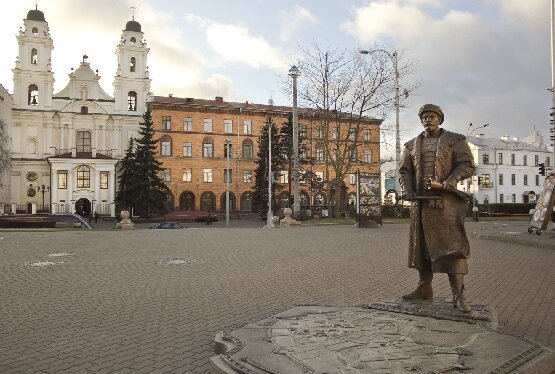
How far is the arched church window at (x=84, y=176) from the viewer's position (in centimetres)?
6562

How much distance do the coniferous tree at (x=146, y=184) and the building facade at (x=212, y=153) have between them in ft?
32.1

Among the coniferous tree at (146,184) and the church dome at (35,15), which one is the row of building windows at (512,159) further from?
the church dome at (35,15)

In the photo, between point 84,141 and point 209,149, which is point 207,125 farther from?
point 84,141

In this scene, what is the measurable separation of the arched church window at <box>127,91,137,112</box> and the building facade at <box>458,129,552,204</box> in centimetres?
5364

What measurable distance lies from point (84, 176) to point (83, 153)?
3.88 meters

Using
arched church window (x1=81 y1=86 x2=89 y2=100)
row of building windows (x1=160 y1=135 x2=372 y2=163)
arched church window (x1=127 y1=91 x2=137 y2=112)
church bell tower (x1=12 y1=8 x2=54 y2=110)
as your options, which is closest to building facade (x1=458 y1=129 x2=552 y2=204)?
row of building windows (x1=160 y1=135 x2=372 y2=163)

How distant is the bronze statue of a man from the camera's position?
18.4 ft

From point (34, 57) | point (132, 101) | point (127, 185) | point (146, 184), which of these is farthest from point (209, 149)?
point (34, 57)

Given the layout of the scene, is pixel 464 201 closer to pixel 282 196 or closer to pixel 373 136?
pixel 282 196

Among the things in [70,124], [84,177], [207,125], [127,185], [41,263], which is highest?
[207,125]

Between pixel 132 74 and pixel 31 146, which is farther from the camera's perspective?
pixel 132 74

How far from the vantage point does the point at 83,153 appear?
67812 millimetres

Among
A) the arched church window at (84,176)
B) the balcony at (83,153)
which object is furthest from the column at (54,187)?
the arched church window at (84,176)

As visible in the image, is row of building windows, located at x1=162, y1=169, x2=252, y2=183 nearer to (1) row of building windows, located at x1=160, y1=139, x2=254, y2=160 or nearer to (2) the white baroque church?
(1) row of building windows, located at x1=160, y1=139, x2=254, y2=160
